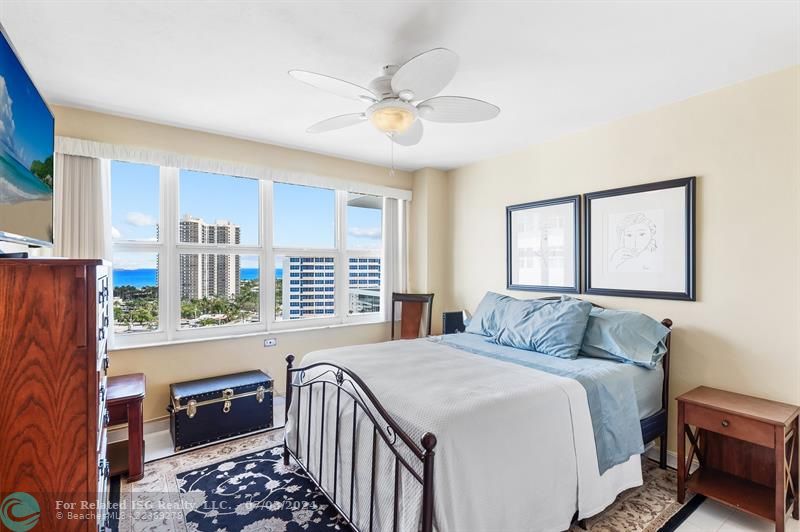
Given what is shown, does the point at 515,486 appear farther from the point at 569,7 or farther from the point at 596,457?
the point at 569,7

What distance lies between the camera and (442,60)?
1.66 meters

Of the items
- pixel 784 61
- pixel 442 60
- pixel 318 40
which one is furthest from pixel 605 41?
pixel 318 40

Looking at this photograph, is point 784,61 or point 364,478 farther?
point 784,61

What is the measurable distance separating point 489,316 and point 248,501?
219 cm

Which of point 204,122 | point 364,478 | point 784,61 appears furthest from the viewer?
point 204,122

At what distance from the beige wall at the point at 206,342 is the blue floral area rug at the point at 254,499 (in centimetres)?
93

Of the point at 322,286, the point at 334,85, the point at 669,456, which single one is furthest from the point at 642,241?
the point at 322,286

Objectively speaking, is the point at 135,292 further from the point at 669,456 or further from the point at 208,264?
the point at 669,456

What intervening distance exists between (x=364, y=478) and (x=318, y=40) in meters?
2.16

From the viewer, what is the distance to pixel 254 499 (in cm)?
227

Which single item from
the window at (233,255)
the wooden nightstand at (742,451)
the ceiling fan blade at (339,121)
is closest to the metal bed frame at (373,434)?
the wooden nightstand at (742,451)

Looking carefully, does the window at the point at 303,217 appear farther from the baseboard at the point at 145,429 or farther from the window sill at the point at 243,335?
the baseboard at the point at 145,429

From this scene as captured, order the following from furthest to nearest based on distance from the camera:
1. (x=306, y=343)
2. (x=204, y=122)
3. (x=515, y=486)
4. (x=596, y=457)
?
(x=306, y=343) < (x=204, y=122) < (x=596, y=457) < (x=515, y=486)

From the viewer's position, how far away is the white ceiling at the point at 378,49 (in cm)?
177
